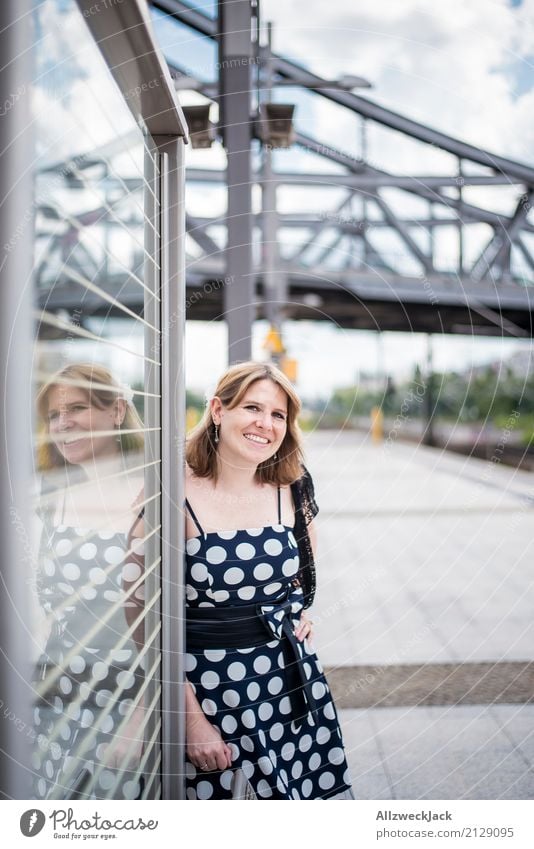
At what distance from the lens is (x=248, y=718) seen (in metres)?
1.29

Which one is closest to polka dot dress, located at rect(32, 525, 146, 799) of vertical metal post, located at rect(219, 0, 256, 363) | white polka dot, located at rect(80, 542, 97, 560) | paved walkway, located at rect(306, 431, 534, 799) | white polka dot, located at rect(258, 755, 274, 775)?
white polka dot, located at rect(80, 542, 97, 560)

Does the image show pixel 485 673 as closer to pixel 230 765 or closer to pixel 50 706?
pixel 230 765

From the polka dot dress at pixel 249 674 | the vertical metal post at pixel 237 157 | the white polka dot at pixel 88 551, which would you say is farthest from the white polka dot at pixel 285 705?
the vertical metal post at pixel 237 157

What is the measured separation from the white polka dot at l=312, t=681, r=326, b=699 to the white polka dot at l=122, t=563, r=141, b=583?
41 centimetres

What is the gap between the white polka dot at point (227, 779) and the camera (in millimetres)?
1287

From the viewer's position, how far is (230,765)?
129 cm

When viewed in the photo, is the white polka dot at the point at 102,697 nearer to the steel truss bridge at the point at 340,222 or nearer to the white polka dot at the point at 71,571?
the white polka dot at the point at 71,571

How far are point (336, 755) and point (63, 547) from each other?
83 cm

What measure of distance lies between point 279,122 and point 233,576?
1.64 meters

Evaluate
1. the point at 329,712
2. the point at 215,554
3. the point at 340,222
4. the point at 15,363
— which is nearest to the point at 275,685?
the point at 329,712

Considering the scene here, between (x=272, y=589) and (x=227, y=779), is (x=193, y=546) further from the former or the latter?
(x=227, y=779)

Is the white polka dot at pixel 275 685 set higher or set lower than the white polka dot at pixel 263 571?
lower

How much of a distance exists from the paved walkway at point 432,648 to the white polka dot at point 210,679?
18.8 inches
